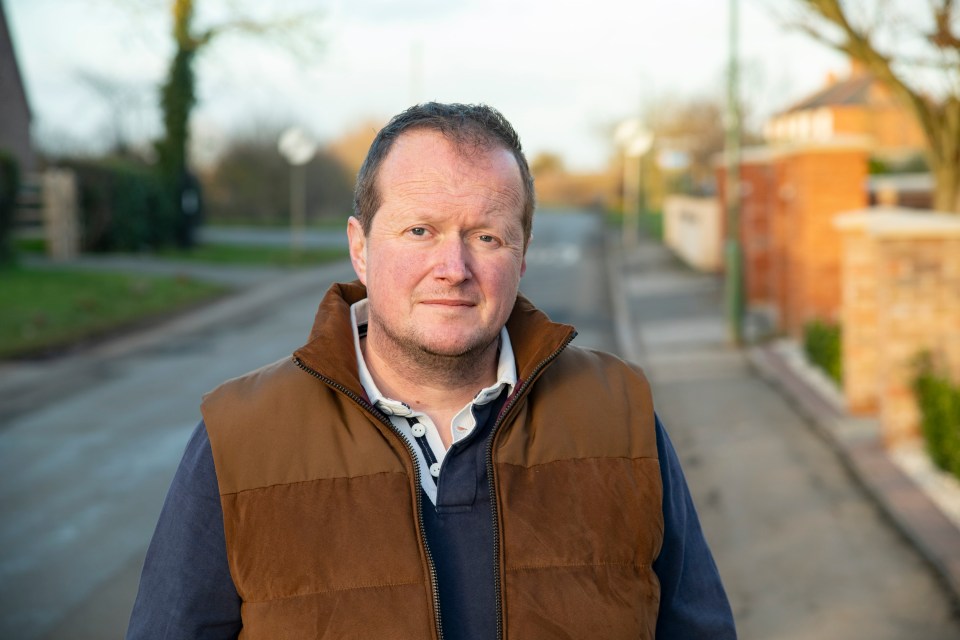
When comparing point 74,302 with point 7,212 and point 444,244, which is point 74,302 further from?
point 444,244

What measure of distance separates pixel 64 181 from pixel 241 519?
23.8 m

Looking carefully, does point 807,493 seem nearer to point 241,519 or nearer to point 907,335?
point 907,335

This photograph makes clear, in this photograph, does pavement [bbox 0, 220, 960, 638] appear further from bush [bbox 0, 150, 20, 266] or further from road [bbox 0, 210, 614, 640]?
bush [bbox 0, 150, 20, 266]

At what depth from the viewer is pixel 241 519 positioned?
2197 mm

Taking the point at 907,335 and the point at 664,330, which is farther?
the point at 664,330

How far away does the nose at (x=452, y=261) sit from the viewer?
2314mm

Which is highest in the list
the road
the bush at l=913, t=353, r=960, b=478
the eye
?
the eye

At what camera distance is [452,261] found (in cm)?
232

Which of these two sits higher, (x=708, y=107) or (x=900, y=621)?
(x=708, y=107)

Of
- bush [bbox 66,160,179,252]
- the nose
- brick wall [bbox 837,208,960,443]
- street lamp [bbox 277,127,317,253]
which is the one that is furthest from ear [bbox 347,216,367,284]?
street lamp [bbox 277,127,317,253]

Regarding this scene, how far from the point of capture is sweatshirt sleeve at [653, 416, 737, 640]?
245cm

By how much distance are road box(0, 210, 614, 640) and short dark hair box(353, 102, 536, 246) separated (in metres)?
4.09

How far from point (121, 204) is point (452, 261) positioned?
26643 mm

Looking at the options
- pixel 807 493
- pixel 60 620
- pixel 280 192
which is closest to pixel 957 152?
pixel 807 493
